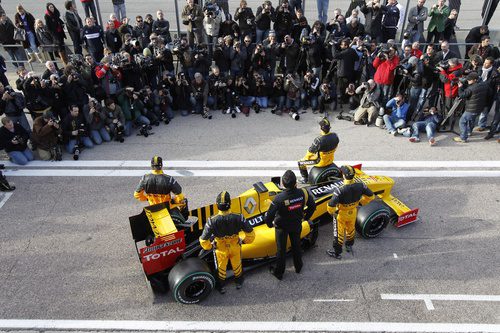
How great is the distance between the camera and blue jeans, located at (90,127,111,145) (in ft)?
32.7

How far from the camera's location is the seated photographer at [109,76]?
1010cm

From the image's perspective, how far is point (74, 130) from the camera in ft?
31.4

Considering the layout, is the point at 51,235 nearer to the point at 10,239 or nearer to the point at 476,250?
the point at 10,239

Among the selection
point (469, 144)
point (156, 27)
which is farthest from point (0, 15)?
point (469, 144)

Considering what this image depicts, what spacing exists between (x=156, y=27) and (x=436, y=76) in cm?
758

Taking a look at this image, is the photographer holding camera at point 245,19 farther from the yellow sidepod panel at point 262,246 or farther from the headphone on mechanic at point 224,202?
the headphone on mechanic at point 224,202

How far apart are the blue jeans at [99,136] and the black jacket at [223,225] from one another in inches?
215

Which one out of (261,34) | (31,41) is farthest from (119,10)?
(261,34)

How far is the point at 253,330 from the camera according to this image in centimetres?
566

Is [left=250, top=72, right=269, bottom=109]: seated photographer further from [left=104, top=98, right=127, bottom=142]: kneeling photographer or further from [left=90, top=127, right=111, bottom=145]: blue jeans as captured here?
[left=90, top=127, right=111, bottom=145]: blue jeans

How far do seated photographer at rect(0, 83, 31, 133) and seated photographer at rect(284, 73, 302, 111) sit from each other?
6313 millimetres

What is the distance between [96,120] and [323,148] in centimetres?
538

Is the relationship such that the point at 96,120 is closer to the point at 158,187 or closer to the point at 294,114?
the point at 158,187

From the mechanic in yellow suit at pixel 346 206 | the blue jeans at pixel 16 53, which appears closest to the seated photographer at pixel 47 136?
the blue jeans at pixel 16 53
